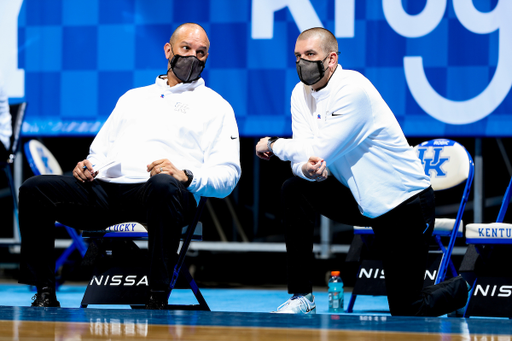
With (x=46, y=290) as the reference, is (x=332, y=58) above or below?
above

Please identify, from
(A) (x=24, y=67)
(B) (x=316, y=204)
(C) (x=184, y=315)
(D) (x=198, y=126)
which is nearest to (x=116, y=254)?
(D) (x=198, y=126)

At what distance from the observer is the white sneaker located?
2488mm

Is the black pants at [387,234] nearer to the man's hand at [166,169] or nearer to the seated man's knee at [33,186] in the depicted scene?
the man's hand at [166,169]

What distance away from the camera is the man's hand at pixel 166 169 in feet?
8.89

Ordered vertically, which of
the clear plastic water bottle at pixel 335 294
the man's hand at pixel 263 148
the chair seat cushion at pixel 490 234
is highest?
the man's hand at pixel 263 148

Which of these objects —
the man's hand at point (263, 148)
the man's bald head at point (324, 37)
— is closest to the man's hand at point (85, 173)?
the man's hand at point (263, 148)

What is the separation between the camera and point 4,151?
4.45 m

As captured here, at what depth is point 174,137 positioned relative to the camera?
303 cm

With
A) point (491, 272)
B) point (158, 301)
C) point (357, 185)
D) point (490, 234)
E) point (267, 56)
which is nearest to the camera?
point (158, 301)

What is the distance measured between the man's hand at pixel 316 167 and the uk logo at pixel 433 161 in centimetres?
133

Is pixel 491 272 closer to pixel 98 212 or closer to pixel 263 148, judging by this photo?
pixel 263 148

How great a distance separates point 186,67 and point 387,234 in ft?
4.10

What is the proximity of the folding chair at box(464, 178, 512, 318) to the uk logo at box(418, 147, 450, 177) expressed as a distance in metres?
0.51

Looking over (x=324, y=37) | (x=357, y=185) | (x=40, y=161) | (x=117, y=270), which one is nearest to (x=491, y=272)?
(x=357, y=185)
